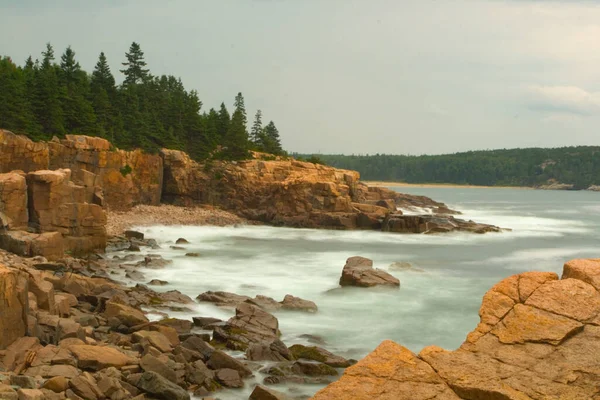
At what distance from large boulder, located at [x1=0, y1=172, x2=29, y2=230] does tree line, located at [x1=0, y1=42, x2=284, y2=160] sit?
13868mm

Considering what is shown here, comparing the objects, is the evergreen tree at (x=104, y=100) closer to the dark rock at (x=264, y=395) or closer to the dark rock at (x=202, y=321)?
the dark rock at (x=202, y=321)

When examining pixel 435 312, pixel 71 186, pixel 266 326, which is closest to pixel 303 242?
pixel 71 186

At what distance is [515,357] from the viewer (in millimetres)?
5953

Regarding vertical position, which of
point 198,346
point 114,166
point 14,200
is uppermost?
point 114,166

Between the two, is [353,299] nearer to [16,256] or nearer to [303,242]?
[16,256]

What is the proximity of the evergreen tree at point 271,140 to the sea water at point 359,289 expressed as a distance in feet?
68.2

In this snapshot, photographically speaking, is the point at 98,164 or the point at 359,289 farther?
the point at 98,164

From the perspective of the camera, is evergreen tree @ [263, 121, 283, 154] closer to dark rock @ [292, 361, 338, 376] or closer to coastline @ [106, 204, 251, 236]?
coastline @ [106, 204, 251, 236]

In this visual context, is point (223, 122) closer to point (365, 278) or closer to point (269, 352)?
point (365, 278)

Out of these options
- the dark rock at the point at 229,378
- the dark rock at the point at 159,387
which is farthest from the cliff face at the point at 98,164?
the dark rock at the point at 159,387

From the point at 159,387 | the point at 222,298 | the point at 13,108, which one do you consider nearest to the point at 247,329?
the point at 222,298

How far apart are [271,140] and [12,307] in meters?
57.1

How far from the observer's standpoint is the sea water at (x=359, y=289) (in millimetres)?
16828

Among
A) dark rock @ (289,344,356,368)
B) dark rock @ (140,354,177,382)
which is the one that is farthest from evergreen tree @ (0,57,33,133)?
dark rock @ (140,354,177,382)
